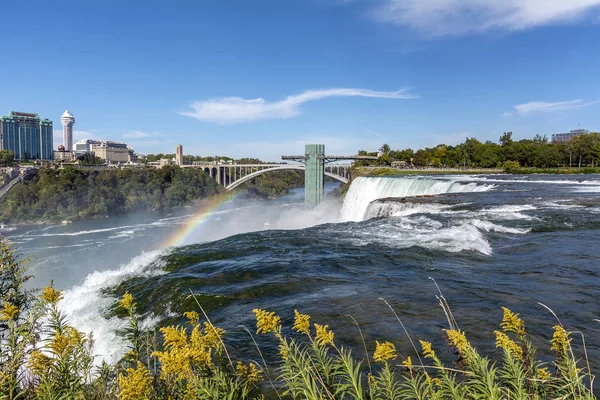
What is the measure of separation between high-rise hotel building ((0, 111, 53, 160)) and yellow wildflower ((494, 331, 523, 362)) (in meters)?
161

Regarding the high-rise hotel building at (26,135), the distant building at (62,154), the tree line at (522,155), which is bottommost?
the tree line at (522,155)

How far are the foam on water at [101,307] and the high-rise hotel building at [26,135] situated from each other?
494ft

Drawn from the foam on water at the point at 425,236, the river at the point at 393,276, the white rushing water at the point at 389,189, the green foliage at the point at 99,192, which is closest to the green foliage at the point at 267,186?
the green foliage at the point at 99,192

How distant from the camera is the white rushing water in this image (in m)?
26.9

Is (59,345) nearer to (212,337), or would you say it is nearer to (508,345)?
(212,337)

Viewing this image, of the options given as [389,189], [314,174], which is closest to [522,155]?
[314,174]

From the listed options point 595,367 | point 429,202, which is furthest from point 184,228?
point 595,367

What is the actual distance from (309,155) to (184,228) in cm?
1635

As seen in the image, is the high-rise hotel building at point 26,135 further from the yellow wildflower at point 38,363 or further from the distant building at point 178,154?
the yellow wildflower at point 38,363

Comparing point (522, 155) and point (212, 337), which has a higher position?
point (522, 155)

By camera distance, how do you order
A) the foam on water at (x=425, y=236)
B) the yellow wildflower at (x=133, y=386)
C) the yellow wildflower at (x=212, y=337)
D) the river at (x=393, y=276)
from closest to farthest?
1. the yellow wildflower at (x=133, y=386)
2. the yellow wildflower at (x=212, y=337)
3. the river at (x=393, y=276)
4. the foam on water at (x=425, y=236)

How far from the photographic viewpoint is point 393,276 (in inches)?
351

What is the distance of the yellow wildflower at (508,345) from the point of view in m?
2.29

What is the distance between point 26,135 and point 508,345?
179051mm
